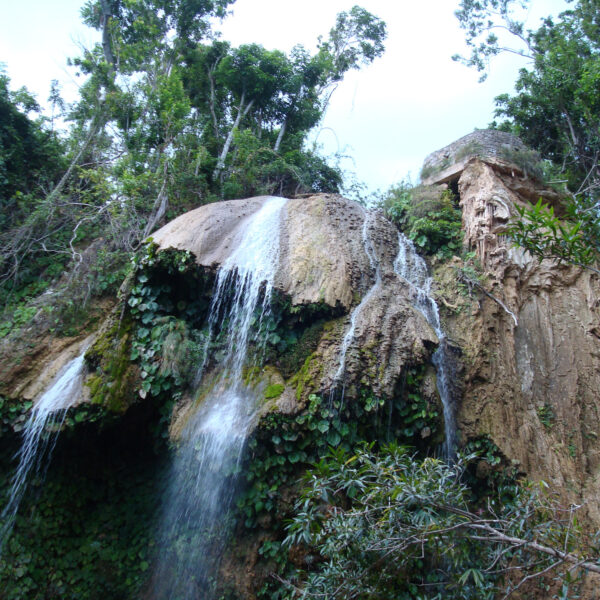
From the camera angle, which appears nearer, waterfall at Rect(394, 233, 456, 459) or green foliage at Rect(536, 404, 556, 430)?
waterfall at Rect(394, 233, 456, 459)

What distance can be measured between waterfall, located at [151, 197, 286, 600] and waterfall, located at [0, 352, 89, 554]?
5.78 ft

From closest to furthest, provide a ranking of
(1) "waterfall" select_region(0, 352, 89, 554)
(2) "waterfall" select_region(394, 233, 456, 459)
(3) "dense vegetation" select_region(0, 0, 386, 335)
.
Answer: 1. (1) "waterfall" select_region(0, 352, 89, 554)
2. (2) "waterfall" select_region(394, 233, 456, 459)
3. (3) "dense vegetation" select_region(0, 0, 386, 335)

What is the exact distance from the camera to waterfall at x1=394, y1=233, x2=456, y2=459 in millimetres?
6449

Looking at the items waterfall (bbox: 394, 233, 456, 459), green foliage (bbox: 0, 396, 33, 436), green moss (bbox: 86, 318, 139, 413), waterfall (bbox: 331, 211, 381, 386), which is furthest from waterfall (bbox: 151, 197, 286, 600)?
waterfall (bbox: 394, 233, 456, 459)

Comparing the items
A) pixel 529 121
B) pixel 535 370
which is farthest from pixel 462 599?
pixel 529 121

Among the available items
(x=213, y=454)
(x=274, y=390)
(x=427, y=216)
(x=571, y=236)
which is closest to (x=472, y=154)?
(x=427, y=216)

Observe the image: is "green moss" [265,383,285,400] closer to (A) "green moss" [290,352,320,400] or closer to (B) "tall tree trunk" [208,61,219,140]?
(A) "green moss" [290,352,320,400]

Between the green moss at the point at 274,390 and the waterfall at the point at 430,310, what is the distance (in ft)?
7.46

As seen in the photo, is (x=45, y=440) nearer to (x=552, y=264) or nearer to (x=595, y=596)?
(x=595, y=596)

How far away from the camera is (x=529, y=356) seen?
25.4 feet

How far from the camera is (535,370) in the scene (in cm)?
761

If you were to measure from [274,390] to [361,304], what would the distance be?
1.95 m

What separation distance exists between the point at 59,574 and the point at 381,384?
5137 mm

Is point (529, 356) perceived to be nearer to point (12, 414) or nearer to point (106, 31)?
point (12, 414)
